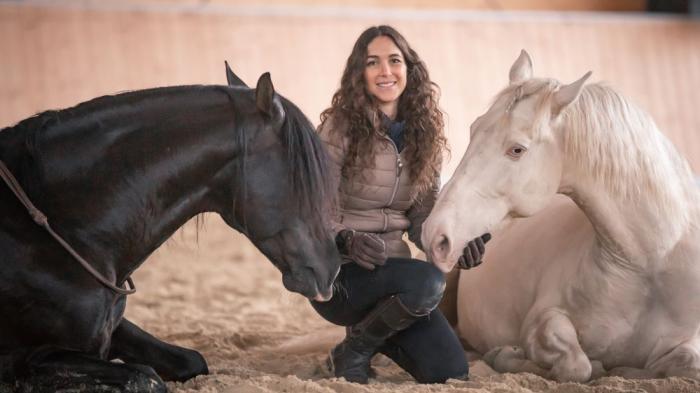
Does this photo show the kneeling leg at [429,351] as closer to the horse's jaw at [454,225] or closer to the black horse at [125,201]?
the horse's jaw at [454,225]

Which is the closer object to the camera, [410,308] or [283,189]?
[283,189]

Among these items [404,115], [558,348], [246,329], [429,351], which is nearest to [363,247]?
[429,351]

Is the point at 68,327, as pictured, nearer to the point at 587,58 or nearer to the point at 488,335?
the point at 488,335

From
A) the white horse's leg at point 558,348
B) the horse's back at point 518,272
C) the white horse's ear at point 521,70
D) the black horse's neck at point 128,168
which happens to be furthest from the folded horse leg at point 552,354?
the black horse's neck at point 128,168

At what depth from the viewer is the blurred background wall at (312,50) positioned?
7.30 meters

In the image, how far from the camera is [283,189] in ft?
8.08

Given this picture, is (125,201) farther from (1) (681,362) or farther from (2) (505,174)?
(1) (681,362)

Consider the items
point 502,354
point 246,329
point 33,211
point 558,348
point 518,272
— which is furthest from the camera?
point 246,329

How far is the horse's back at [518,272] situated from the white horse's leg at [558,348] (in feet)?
0.56

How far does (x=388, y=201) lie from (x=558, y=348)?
2.20 feet

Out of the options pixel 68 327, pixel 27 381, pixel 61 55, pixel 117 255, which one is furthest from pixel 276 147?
pixel 61 55

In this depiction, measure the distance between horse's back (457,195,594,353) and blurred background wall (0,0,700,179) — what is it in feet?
13.2

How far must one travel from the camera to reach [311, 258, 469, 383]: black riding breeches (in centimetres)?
284

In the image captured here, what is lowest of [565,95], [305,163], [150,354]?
[150,354]
